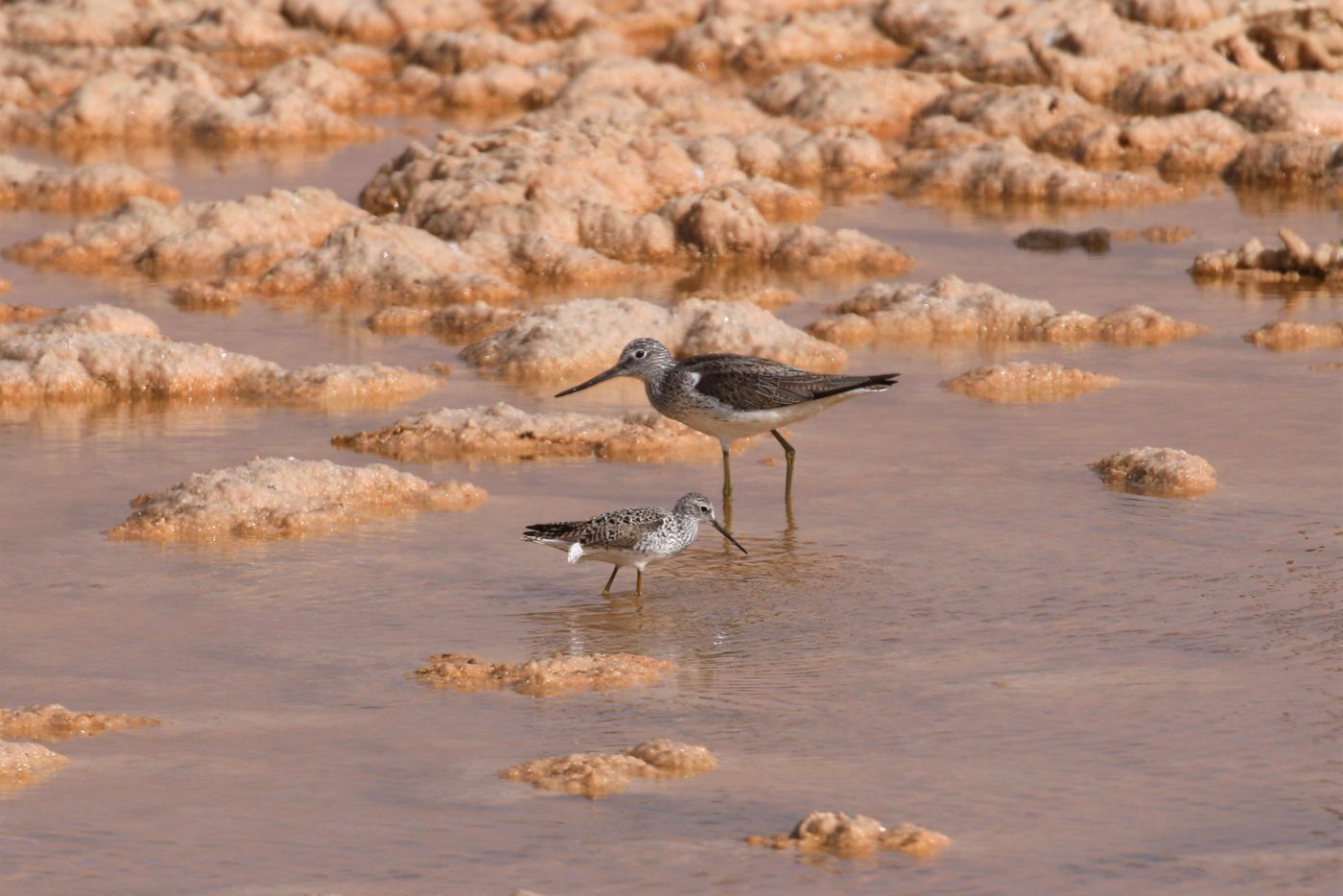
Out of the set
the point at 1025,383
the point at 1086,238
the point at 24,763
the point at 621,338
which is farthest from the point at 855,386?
the point at 1086,238

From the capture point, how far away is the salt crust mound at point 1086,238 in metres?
16.7

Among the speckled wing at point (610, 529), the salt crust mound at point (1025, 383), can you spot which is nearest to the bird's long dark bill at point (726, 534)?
the speckled wing at point (610, 529)

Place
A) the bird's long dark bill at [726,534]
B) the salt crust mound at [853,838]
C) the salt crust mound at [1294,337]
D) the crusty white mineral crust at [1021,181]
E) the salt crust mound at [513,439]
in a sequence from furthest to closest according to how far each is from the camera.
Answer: the crusty white mineral crust at [1021,181]
the salt crust mound at [1294,337]
the salt crust mound at [513,439]
the bird's long dark bill at [726,534]
the salt crust mound at [853,838]

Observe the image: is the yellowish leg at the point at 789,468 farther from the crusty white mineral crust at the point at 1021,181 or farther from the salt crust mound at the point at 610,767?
the crusty white mineral crust at the point at 1021,181

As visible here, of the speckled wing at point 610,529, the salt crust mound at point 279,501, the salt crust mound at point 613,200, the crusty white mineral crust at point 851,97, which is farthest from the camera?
the crusty white mineral crust at point 851,97

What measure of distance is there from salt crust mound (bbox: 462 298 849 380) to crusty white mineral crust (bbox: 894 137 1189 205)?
20.9ft

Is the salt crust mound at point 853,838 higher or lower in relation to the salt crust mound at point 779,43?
lower

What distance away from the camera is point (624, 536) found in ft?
27.1

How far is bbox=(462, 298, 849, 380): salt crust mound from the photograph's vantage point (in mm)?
12727

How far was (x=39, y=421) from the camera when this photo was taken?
451 inches

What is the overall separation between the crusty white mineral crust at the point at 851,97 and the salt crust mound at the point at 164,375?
35.2 ft

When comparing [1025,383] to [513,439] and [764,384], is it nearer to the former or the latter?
[764,384]

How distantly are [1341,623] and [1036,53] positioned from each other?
1682 centimetres

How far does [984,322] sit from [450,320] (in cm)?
351
